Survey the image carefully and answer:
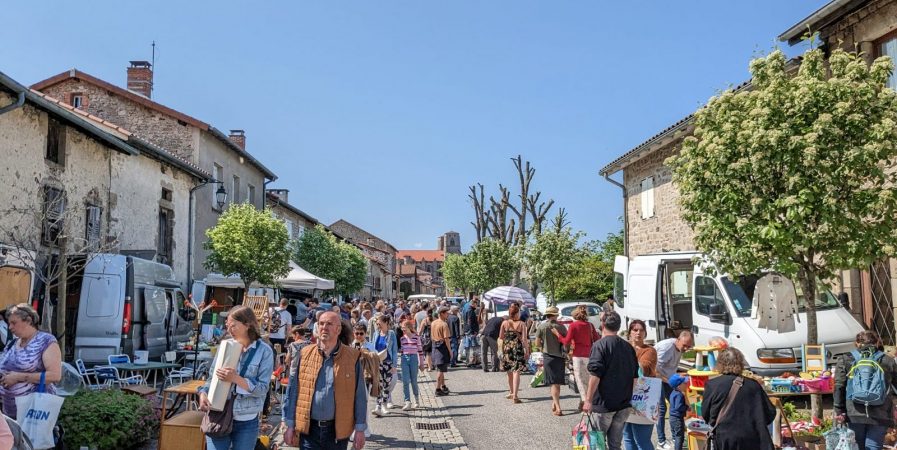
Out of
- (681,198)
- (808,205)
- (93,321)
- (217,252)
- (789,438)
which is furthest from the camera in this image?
(217,252)

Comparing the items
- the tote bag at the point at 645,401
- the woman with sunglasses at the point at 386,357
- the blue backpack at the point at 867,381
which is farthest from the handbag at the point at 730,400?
the woman with sunglasses at the point at 386,357

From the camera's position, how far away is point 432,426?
9.81 m

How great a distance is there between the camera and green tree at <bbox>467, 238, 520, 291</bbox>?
37562mm

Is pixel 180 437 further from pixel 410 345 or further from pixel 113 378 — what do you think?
pixel 410 345

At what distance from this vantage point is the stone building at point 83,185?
1394 centimetres

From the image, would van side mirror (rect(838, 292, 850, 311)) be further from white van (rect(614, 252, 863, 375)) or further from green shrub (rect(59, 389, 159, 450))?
green shrub (rect(59, 389, 159, 450))

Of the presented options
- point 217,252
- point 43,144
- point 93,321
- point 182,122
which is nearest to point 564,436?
point 93,321

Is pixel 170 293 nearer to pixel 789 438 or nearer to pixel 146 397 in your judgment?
pixel 146 397

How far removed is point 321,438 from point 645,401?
3037 mm

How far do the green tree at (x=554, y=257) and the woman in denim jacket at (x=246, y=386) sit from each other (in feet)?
74.6

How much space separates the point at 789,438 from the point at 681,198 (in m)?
3.50

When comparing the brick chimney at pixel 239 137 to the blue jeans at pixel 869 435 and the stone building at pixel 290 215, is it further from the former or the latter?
the blue jeans at pixel 869 435

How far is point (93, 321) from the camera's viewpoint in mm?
12461

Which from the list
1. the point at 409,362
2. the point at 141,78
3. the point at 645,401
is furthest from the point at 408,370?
the point at 141,78
